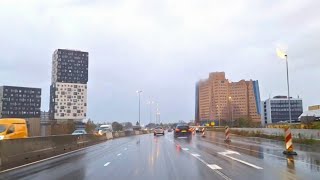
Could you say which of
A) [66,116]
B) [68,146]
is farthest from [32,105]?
[68,146]

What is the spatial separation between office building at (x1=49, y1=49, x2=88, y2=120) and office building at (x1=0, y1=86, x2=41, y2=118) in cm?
2513

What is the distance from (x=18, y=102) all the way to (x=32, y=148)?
6915 cm

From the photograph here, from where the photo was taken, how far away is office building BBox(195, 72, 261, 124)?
15762 cm

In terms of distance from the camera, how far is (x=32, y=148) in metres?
25.0

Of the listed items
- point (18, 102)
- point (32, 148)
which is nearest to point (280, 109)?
point (18, 102)

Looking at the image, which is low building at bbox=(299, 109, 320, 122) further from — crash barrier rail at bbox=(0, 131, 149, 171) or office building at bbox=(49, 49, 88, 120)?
office building at bbox=(49, 49, 88, 120)

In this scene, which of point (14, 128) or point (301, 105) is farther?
point (301, 105)

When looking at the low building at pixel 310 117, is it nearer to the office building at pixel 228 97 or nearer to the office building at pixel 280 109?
the office building at pixel 228 97

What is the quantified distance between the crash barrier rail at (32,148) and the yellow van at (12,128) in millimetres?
2388

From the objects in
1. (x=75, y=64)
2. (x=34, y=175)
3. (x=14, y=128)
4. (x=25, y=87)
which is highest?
(x=75, y=64)

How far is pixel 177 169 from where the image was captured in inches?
681

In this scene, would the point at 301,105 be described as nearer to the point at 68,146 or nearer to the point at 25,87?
the point at 25,87

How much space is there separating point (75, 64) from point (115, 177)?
115m

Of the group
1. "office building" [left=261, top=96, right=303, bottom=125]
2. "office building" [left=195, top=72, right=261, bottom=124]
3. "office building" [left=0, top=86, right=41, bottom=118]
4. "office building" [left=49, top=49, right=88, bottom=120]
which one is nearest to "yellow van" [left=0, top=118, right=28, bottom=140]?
"office building" [left=0, top=86, right=41, bottom=118]
